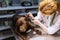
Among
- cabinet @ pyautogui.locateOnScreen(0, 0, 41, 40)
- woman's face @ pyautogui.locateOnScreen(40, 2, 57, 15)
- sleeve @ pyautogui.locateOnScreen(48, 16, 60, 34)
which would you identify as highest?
woman's face @ pyautogui.locateOnScreen(40, 2, 57, 15)

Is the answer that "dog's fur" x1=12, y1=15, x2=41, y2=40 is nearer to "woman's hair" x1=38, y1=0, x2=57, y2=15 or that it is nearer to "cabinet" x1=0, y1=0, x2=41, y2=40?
"woman's hair" x1=38, y1=0, x2=57, y2=15

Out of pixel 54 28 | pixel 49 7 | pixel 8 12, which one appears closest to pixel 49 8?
pixel 49 7

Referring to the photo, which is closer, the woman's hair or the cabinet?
the woman's hair

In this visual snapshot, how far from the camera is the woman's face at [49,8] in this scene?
2.96 feet

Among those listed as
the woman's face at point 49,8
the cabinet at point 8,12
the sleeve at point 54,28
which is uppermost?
the woman's face at point 49,8

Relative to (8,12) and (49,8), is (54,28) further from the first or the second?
(8,12)

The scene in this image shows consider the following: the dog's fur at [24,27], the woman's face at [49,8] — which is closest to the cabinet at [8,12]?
the dog's fur at [24,27]

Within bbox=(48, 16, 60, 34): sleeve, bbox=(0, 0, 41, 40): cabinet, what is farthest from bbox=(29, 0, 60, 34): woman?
bbox=(0, 0, 41, 40): cabinet

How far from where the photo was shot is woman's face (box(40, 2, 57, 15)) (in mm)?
901

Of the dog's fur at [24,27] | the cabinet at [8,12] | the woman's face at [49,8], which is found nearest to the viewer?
the woman's face at [49,8]

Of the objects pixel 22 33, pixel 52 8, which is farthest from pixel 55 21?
pixel 22 33

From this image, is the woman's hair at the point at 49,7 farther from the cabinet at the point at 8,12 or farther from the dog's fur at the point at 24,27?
the cabinet at the point at 8,12

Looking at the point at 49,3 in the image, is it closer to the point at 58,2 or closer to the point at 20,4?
the point at 58,2

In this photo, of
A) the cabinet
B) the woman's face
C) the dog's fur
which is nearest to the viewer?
the woman's face
